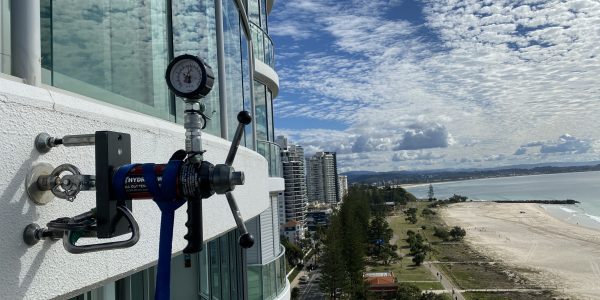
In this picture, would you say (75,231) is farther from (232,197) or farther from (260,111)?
(260,111)

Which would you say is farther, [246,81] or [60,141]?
[246,81]

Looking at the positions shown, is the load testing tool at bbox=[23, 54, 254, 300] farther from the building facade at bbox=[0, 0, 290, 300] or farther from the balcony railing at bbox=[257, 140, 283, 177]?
the balcony railing at bbox=[257, 140, 283, 177]

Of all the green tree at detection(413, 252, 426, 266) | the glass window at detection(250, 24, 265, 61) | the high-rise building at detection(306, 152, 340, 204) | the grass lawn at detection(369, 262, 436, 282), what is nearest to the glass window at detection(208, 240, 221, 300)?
the glass window at detection(250, 24, 265, 61)

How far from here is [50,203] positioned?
5.78 feet

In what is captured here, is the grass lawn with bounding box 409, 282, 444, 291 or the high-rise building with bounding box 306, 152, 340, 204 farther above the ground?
the high-rise building with bounding box 306, 152, 340, 204

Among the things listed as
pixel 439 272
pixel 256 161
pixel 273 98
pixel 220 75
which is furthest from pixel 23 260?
pixel 439 272

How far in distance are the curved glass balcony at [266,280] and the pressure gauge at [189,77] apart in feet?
20.8

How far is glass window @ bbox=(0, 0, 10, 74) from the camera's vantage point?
5.81 ft

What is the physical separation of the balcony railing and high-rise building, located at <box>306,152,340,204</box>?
5142 inches

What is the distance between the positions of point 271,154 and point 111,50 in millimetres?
7371

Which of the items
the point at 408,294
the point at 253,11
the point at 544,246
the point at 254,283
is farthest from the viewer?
the point at 544,246

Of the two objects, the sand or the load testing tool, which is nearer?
the load testing tool

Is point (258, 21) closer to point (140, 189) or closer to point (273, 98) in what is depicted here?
point (273, 98)

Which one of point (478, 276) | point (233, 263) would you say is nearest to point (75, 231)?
point (233, 263)
